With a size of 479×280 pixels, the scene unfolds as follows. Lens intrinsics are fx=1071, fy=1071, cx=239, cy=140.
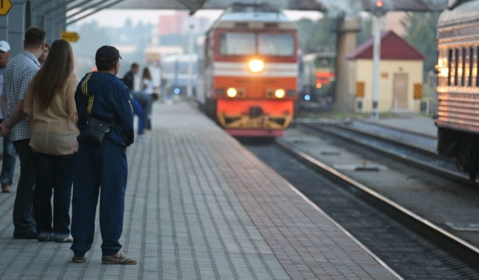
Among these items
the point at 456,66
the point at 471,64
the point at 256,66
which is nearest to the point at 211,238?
the point at 471,64

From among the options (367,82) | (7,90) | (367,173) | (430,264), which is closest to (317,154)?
(367,173)

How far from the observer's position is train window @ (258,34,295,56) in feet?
91.5

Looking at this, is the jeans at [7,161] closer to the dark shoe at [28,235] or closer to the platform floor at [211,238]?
the platform floor at [211,238]

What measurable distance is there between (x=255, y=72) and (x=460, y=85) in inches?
453

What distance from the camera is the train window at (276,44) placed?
2790cm

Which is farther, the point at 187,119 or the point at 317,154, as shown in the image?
the point at 187,119

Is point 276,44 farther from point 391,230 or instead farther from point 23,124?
point 23,124

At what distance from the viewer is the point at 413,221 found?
13273 millimetres

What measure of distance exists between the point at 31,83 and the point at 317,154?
1706cm

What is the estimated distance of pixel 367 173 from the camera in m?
20.4

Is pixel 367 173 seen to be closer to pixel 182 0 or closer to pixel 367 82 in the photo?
pixel 182 0

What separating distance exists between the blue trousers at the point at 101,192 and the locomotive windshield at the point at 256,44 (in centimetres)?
2005

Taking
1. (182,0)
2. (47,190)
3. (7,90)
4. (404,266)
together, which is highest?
(182,0)

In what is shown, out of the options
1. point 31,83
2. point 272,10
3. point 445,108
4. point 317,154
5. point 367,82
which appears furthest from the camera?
point 367,82
